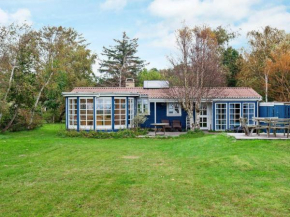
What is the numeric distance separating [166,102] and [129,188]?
16253mm

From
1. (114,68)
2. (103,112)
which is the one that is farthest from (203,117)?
(114,68)

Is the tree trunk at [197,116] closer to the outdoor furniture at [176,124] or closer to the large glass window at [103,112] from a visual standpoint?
the outdoor furniture at [176,124]

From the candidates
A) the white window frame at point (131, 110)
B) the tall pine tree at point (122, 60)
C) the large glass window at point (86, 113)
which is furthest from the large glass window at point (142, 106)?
the tall pine tree at point (122, 60)

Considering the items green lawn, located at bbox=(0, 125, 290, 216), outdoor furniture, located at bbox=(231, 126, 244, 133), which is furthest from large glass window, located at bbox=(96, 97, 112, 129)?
outdoor furniture, located at bbox=(231, 126, 244, 133)

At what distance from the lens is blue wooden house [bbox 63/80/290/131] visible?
1972 cm

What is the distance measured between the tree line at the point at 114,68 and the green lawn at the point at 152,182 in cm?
967

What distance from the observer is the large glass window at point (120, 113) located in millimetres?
19906

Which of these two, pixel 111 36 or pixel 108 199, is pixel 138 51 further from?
pixel 108 199

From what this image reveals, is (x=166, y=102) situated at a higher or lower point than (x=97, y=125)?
higher

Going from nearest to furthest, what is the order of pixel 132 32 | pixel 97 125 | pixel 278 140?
pixel 278 140 < pixel 97 125 < pixel 132 32

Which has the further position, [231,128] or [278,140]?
[231,128]

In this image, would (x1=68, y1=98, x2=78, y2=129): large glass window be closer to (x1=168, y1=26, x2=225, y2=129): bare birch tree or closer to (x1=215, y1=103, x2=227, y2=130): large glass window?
(x1=168, y1=26, x2=225, y2=129): bare birch tree

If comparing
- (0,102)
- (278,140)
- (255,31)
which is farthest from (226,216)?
(255,31)

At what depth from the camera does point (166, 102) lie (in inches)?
882
